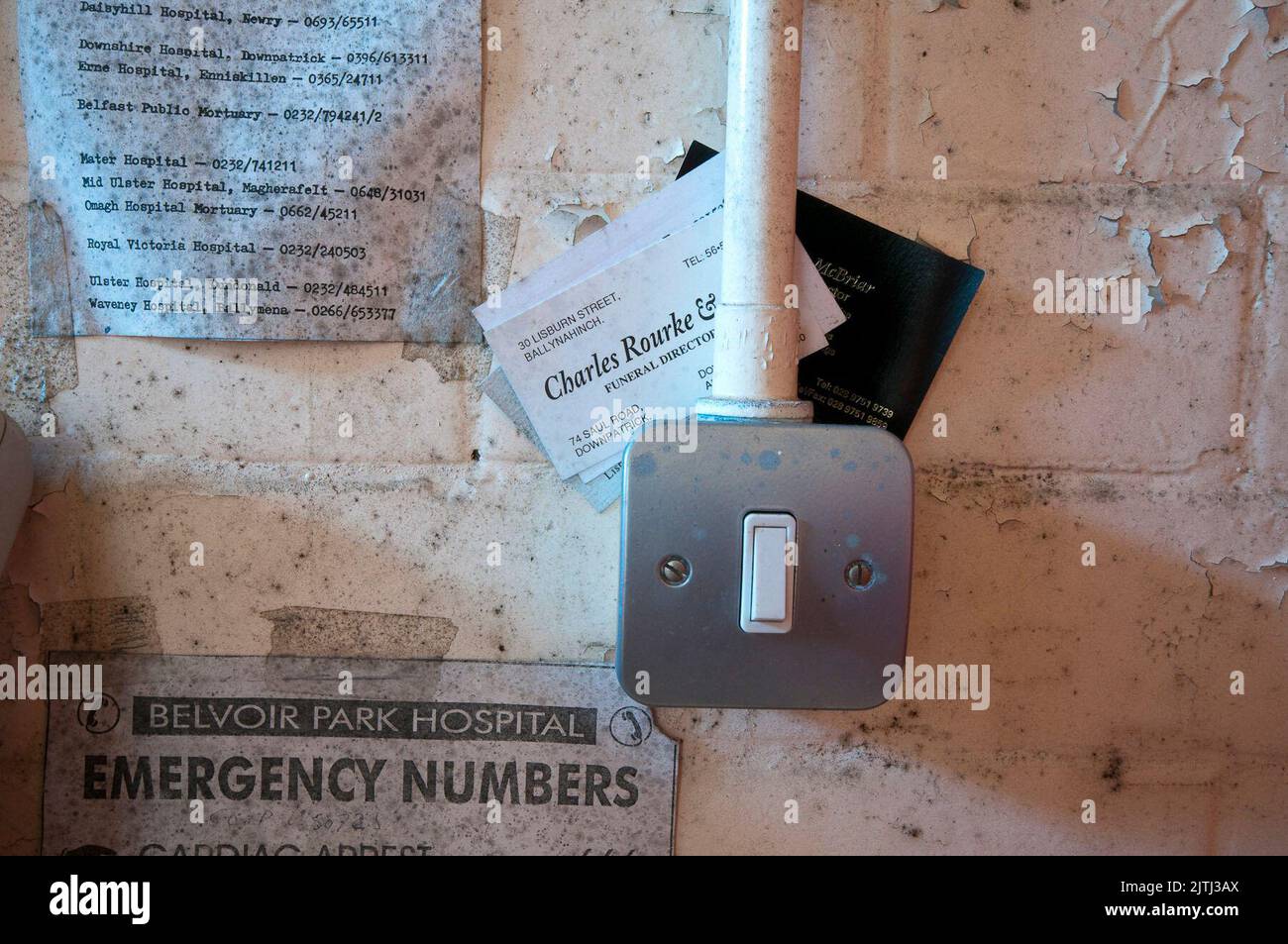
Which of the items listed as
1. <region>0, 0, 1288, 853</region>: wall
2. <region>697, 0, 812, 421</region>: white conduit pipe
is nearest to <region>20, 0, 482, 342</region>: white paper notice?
<region>0, 0, 1288, 853</region>: wall

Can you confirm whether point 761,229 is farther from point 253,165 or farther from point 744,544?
point 253,165

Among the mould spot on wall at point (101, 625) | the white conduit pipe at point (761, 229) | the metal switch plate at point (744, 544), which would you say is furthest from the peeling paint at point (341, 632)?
the white conduit pipe at point (761, 229)

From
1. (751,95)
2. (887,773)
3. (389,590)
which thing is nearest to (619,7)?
(751,95)

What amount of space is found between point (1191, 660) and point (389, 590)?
2.35 feet

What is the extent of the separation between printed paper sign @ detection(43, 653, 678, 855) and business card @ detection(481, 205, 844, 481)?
218 millimetres

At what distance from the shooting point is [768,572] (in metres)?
0.65

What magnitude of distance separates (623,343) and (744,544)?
0.22 meters

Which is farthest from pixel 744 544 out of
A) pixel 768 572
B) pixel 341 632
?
pixel 341 632

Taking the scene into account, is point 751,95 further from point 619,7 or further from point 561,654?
point 561,654

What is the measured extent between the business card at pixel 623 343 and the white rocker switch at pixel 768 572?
0.17 m

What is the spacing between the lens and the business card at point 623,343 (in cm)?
77

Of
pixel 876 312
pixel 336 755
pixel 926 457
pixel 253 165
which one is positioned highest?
pixel 253 165

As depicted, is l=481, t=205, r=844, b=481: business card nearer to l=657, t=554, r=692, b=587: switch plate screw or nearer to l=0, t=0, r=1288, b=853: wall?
l=0, t=0, r=1288, b=853: wall

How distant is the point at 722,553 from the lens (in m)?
0.66
